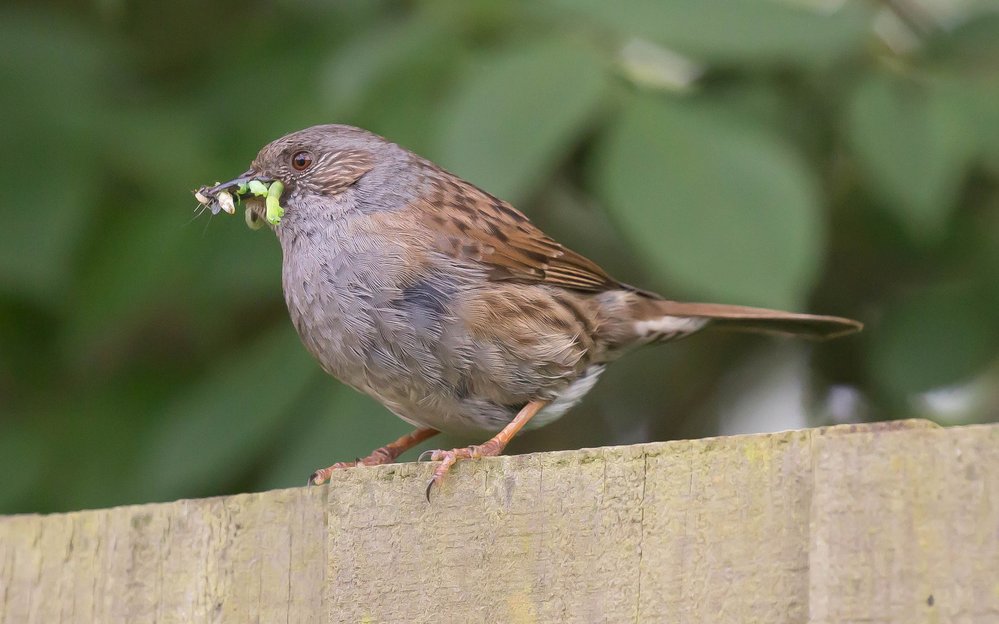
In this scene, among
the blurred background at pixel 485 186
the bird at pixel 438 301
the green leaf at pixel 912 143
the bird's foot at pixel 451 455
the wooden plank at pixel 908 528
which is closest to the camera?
the wooden plank at pixel 908 528

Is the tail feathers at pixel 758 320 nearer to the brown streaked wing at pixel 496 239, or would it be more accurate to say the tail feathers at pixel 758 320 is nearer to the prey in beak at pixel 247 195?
the brown streaked wing at pixel 496 239

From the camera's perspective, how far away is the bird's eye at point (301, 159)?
Result: 11.7 feet

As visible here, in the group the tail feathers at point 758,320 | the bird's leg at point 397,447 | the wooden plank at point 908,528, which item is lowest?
the wooden plank at point 908,528

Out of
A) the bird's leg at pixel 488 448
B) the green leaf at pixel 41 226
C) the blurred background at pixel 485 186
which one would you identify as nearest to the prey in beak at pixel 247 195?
the blurred background at pixel 485 186

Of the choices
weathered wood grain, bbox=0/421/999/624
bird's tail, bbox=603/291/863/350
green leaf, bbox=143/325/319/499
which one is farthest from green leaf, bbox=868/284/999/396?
weathered wood grain, bbox=0/421/999/624

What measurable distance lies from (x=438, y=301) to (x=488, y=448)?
353 mm

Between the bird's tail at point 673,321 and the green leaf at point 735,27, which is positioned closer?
the green leaf at point 735,27

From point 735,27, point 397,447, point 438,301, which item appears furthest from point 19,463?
point 735,27

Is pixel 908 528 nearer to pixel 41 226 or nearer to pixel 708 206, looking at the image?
pixel 708 206

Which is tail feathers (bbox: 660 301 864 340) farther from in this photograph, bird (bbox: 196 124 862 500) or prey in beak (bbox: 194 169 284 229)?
prey in beak (bbox: 194 169 284 229)

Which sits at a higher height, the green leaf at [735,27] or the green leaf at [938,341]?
the green leaf at [735,27]

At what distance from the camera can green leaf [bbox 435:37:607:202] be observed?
305 cm

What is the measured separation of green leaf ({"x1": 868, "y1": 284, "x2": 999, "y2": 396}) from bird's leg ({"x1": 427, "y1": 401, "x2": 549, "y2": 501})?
3.71 ft

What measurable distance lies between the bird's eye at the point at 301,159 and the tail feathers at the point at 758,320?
1020mm
